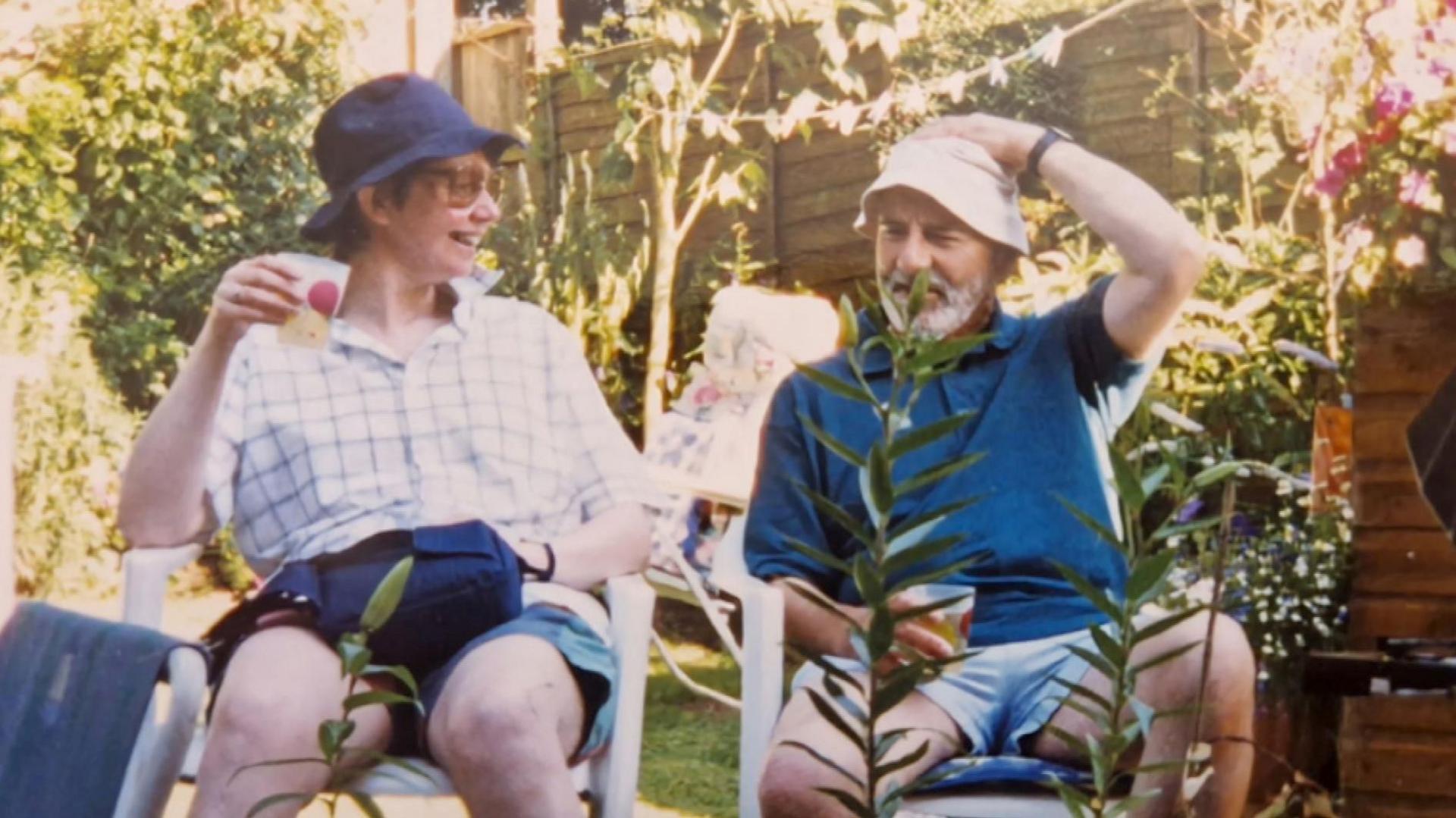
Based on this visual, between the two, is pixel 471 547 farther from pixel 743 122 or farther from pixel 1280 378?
pixel 1280 378

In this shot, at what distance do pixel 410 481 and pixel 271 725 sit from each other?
40cm

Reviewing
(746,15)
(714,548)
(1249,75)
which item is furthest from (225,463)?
(1249,75)

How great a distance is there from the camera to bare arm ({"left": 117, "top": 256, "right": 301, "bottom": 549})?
7.23 ft

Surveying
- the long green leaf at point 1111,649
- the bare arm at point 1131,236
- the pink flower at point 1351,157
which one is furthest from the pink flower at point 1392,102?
the long green leaf at point 1111,649

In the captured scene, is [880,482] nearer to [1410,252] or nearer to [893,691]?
[893,691]

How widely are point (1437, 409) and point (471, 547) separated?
3.24 ft

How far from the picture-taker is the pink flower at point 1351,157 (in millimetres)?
2635

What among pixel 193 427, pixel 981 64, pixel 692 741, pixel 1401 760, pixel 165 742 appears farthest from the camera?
pixel 692 741

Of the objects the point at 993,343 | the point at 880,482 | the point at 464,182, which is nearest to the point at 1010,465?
the point at 993,343

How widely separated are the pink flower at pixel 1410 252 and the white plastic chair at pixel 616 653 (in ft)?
3.62

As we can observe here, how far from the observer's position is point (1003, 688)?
2.10 m

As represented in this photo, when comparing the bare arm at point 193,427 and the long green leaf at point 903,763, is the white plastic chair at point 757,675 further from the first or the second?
the long green leaf at point 903,763

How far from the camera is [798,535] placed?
213cm

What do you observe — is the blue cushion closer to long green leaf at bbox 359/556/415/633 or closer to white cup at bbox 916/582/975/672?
white cup at bbox 916/582/975/672
